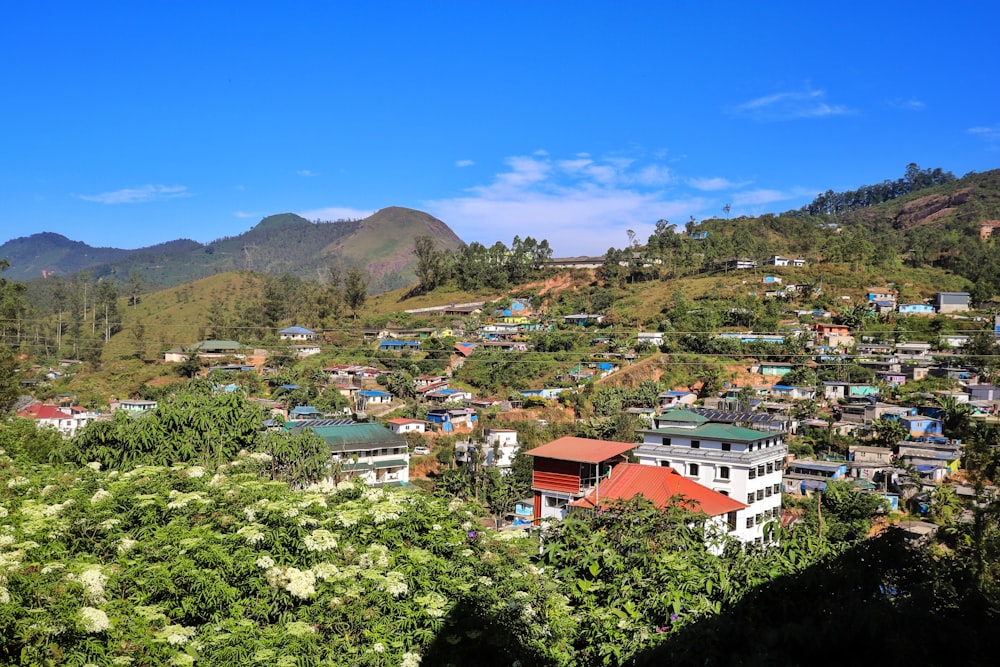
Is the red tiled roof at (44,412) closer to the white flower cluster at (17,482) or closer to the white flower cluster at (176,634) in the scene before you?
the white flower cluster at (17,482)

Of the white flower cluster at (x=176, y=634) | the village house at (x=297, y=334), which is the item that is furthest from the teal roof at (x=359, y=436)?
the village house at (x=297, y=334)

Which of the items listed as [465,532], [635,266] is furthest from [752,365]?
[465,532]

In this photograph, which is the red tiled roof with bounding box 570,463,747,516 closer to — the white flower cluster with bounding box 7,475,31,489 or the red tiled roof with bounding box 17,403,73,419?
the white flower cluster with bounding box 7,475,31,489

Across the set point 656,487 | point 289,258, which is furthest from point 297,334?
point 289,258

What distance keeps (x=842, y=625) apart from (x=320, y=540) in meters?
3.35

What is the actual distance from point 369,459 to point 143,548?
17.1 metres

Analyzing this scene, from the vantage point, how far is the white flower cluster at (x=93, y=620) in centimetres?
377

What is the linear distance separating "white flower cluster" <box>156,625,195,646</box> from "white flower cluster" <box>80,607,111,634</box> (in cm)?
29

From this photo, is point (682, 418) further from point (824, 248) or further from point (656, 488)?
point (824, 248)

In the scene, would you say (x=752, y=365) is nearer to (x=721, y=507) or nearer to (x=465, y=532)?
(x=721, y=507)

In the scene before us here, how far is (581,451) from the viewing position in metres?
14.3

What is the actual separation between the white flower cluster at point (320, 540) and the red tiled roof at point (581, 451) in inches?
359

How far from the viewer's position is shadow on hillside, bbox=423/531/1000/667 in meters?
3.16

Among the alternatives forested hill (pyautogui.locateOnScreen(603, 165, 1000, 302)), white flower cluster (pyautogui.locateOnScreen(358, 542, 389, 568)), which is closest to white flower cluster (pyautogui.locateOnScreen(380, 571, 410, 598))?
white flower cluster (pyautogui.locateOnScreen(358, 542, 389, 568))
